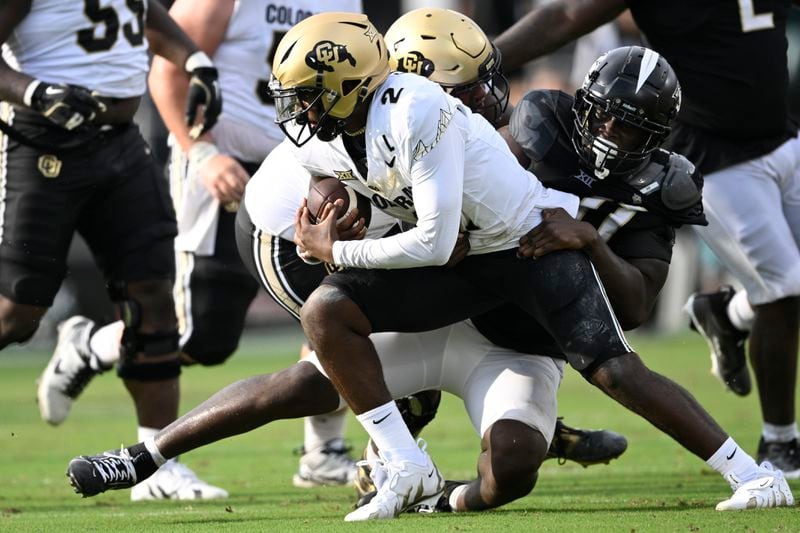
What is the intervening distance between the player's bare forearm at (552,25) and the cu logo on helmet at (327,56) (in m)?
1.63

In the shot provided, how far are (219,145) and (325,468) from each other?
1640 mm

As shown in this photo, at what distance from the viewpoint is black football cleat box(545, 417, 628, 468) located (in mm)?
5211

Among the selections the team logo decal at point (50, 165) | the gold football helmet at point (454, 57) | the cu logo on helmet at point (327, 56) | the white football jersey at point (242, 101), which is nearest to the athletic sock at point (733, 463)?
the gold football helmet at point (454, 57)

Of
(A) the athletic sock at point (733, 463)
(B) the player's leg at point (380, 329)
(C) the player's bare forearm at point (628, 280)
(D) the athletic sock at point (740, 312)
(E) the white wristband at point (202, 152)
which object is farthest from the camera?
(D) the athletic sock at point (740, 312)

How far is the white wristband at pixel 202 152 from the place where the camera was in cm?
623

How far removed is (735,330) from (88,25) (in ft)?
10.9

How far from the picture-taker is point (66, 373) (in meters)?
6.67

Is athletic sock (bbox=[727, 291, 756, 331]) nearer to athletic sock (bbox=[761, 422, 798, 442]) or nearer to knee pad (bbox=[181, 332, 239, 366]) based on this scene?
athletic sock (bbox=[761, 422, 798, 442])

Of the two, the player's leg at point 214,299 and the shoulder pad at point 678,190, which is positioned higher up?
the shoulder pad at point 678,190

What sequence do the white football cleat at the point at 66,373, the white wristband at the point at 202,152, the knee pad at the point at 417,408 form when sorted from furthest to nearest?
the white football cleat at the point at 66,373
the white wristband at the point at 202,152
the knee pad at the point at 417,408

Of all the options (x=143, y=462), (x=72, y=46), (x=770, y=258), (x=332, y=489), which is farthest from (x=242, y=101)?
(x=770, y=258)

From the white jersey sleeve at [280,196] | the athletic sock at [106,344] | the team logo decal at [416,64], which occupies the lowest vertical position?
the athletic sock at [106,344]

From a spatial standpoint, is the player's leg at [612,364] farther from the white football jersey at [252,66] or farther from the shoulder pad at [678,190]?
the white football jersey at [252,66]

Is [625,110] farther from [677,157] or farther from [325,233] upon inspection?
[325,233]
